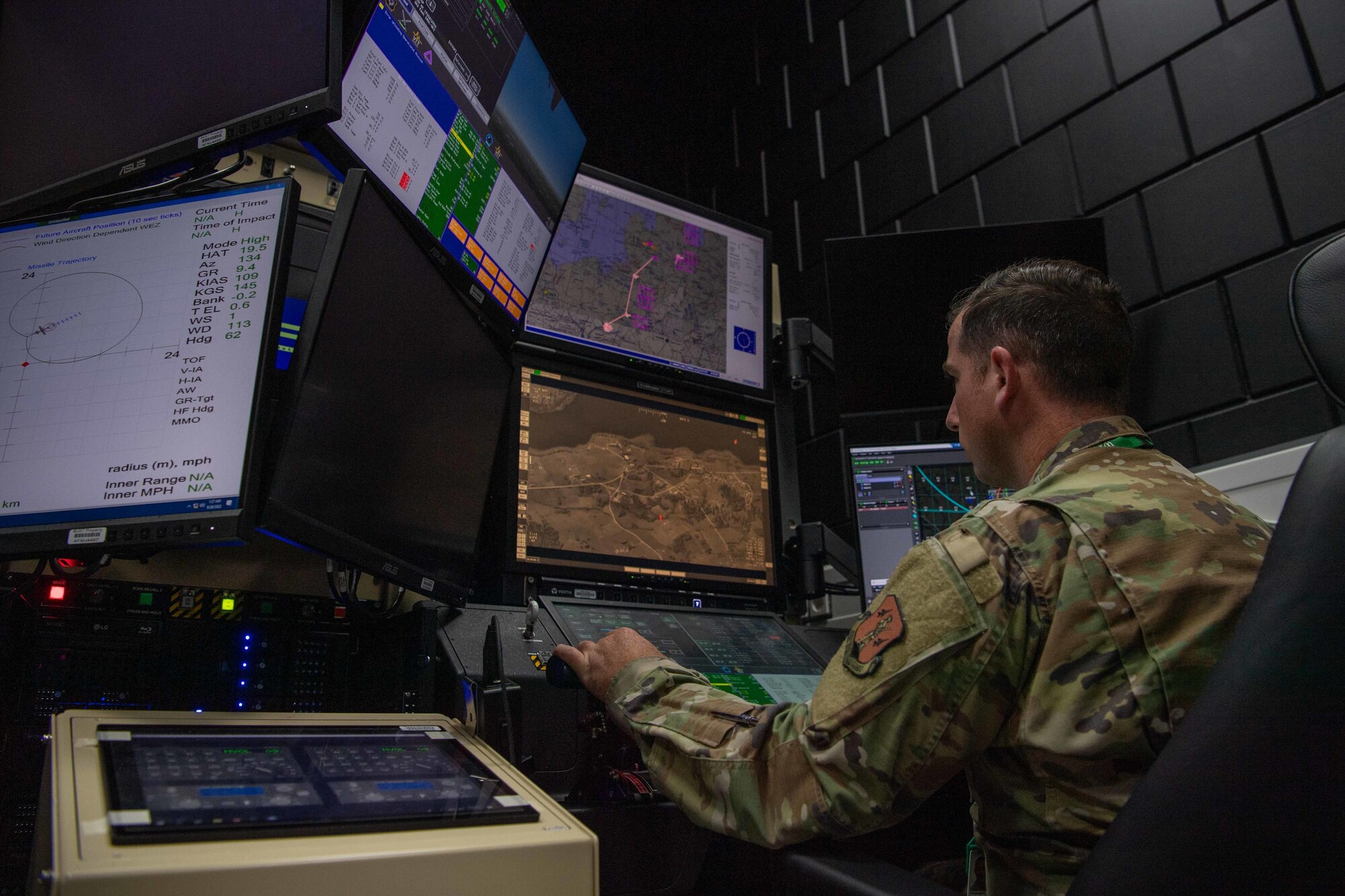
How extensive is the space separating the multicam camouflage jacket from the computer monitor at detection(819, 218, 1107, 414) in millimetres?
1172

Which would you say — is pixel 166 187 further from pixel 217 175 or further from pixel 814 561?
pixel 814 561

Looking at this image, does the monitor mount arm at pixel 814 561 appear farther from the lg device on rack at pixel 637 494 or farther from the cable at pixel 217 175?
the cable at pixel 217 175

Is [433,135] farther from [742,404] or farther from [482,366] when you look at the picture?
[742,404]

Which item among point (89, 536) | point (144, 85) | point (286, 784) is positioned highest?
point (144, 85)

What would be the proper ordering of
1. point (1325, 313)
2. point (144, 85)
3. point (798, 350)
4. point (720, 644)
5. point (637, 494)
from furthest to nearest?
point (798, 350)
point (637, 494)
point (720, 644)
point (144, 85)
point (1325, 313)

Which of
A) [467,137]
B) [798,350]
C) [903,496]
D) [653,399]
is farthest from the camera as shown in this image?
[798,350]

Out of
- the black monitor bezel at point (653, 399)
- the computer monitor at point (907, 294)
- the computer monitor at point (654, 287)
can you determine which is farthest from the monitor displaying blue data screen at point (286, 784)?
the computer monitor at point (907, 294)

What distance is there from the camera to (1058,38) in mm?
2381

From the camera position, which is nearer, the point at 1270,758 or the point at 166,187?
the point at 1270,758

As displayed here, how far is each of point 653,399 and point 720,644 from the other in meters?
0.54

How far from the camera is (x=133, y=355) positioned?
1.01 m

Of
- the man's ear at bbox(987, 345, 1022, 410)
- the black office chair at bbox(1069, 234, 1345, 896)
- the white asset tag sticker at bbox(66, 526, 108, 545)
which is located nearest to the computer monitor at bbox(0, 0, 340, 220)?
the white asset tag sticker at bbox(66, 526, 108, 545)

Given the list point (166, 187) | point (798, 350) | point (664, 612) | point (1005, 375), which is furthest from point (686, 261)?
point (166, 187)

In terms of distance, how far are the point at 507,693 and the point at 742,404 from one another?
103 cm
